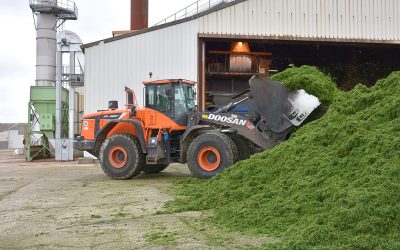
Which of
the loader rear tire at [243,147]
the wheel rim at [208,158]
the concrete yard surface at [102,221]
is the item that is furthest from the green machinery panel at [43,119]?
the loader rear tire at [243,147]

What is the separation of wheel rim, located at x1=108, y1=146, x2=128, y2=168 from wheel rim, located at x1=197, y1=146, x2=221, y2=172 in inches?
89.4

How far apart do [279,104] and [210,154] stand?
183 cm

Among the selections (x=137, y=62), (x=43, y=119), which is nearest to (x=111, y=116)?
(x=137, y=62)

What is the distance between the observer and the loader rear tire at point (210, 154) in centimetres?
1014

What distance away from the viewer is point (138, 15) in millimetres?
27125

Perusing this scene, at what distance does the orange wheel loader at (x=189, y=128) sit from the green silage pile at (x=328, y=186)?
1.31 metres

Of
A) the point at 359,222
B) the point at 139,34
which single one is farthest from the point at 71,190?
the point at 139,34

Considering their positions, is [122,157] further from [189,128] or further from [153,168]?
[189,128]

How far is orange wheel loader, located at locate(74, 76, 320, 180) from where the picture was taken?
10047 mm

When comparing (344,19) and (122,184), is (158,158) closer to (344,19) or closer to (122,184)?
(122,184)

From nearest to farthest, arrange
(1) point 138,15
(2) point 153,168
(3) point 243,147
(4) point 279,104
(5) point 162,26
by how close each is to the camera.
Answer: (4) point 279,104, (3) point 243,147, (2) point 153,168, (5) point 162,26, (1) point 138,15

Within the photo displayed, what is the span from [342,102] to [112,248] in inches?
207

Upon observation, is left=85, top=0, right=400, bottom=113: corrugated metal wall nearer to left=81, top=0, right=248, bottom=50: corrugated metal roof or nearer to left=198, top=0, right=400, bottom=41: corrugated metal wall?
left=198, top=0, right=400, bottom=41: corrugated metal wall

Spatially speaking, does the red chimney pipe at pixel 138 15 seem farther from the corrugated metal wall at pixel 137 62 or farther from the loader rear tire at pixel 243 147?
the loader rear tire at pixel 243 147
